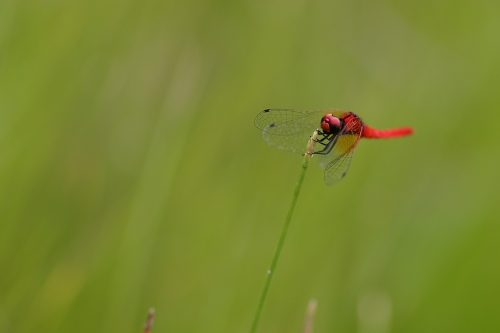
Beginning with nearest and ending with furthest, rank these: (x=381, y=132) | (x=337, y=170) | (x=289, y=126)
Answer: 1. (x=337, y=170)
2. (x=289, y=126)
3. (x=381, y=132)

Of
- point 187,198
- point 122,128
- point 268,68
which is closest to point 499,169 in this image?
point 268,68

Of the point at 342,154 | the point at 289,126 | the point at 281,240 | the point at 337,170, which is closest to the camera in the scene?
the point at 281,240

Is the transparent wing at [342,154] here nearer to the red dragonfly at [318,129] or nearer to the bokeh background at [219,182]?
the red dragonfly at [318,129]

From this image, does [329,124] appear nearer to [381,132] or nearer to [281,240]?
[381,132]

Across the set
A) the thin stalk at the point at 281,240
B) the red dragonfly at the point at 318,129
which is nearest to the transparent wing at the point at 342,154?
the red dragonfly at the point at 318,129

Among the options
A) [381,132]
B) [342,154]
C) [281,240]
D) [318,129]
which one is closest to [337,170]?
[342,154]
